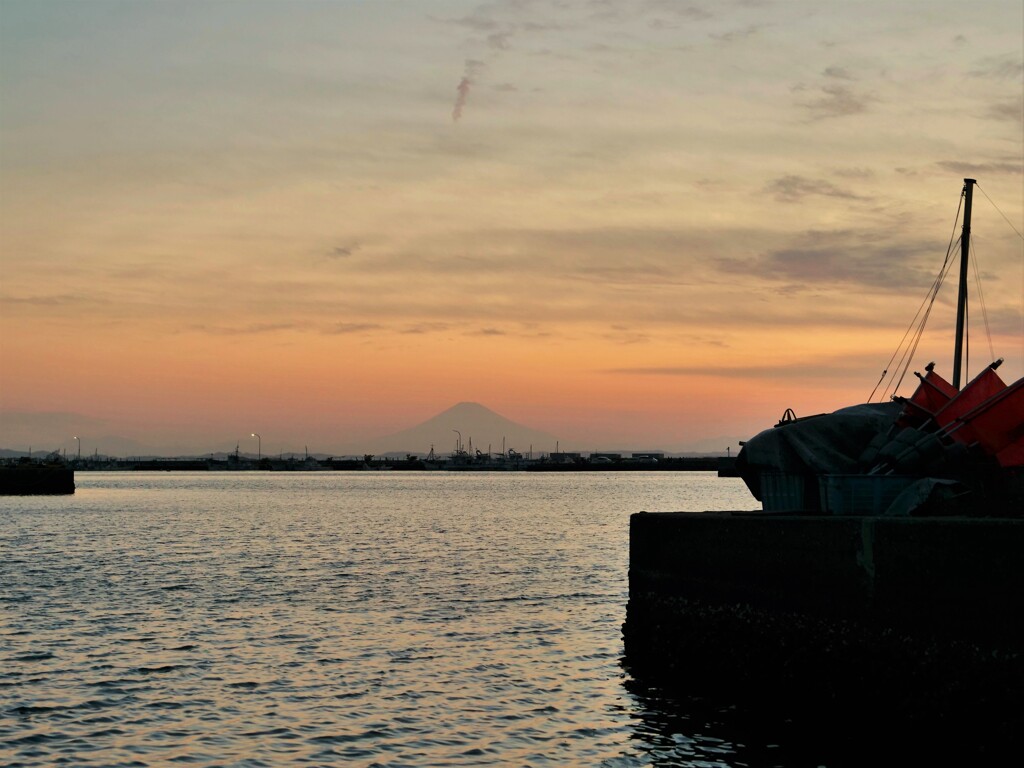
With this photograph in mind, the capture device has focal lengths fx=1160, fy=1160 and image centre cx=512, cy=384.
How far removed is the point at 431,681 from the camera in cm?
2289

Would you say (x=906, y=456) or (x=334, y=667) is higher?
(x=906, y=456)

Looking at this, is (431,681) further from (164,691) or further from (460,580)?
(460,580)

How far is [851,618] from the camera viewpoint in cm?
1734

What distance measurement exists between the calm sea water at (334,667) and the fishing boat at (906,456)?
17.9ft

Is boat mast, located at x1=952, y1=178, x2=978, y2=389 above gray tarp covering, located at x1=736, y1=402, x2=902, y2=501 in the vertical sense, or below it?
above

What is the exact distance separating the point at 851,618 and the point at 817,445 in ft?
31.1

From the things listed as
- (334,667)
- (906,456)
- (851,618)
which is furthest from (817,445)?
(334,667)

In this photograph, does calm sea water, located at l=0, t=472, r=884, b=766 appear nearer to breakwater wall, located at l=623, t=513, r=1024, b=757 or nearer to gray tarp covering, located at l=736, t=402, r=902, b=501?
breakwater wall, located at l=623, t=513, r=1024, b=757

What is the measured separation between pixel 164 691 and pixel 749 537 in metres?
11.2

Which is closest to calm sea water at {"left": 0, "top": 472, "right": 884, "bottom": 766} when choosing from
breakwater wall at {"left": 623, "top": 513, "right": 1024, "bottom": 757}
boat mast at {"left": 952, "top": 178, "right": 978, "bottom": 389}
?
breakwater wall at {"left": 623, "top": 513, "right": 1024, "bottom": 757}

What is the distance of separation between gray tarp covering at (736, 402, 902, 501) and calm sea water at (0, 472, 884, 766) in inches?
218

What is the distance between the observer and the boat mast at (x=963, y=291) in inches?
1298

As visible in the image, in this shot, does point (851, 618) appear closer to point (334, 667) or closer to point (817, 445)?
point (817, 445)

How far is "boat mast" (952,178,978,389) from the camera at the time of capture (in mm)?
32969
